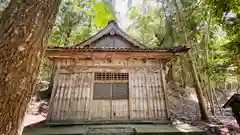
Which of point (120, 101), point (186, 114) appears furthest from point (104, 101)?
point (186, 114)

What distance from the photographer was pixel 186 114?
11.6 metres

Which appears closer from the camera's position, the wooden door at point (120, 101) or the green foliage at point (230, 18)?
the green foliage at point (230, 18)

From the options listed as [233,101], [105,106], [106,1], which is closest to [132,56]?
[105,106]

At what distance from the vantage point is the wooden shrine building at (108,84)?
262 inches

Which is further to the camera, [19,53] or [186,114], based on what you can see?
[186,114]

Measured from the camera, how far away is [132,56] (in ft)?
23.6

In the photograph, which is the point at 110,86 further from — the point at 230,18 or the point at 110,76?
the point at 230,18

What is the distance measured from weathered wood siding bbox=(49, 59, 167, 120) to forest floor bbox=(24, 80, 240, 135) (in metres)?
2.53

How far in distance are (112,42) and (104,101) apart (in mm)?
4586

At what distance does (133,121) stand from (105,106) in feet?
4.66

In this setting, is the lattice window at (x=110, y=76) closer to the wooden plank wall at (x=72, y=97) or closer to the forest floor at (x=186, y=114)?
the wooden plank wall at (x=72, y=97)

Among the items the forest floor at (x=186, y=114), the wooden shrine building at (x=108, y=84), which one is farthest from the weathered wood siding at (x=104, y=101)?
the forest floor at (x=186, y=114)

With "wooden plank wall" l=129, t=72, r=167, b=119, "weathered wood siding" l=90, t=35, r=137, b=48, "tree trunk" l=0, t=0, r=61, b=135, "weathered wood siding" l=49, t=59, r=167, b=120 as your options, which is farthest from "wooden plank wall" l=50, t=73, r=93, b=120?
"tree trunk" l=0, t=0, r=61, b=135

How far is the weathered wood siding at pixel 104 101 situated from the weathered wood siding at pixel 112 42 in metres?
2.85
